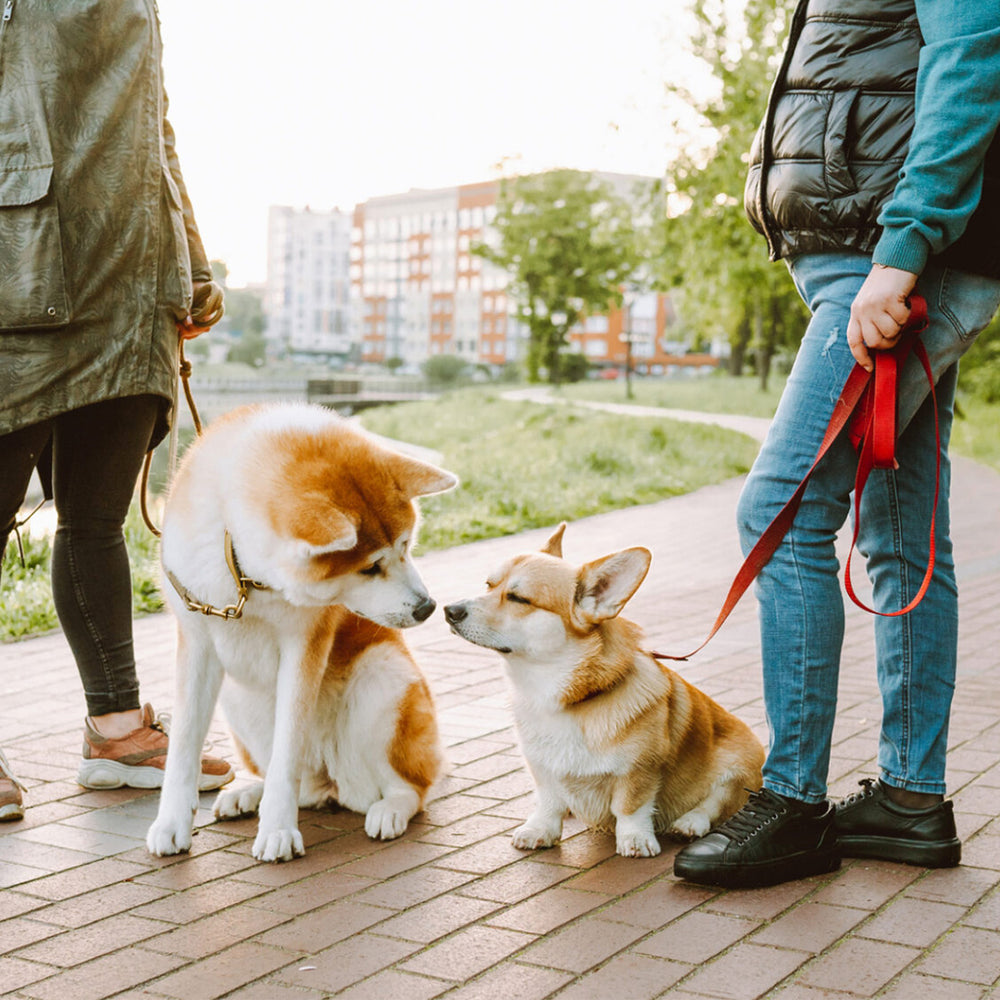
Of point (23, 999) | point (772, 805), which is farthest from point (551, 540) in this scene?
point (23, 999)

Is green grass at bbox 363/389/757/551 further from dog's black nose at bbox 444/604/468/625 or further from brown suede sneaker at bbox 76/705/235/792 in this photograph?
dog's black nose at bbox 444/604/468/625

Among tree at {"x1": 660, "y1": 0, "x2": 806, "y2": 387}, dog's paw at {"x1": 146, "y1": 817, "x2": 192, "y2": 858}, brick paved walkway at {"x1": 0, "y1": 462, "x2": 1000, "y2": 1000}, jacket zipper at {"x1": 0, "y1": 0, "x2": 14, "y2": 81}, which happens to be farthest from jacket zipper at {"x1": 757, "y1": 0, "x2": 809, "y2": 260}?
tree at {"x1": 660, "y1": 0, "x2": 806, "y2": 387}

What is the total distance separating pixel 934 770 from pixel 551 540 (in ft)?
4.09

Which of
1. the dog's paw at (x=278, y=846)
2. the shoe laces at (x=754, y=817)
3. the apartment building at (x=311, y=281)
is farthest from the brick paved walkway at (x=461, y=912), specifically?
the apartment building at (x=311, y=281)

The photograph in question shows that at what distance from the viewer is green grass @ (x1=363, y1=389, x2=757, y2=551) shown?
1153cm

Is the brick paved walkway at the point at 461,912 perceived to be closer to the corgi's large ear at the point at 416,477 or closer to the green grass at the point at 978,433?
the corgi's large ear at the point at 416,477

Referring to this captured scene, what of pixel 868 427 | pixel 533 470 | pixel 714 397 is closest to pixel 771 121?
pixel 868 427

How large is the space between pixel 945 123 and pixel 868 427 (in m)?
0.71

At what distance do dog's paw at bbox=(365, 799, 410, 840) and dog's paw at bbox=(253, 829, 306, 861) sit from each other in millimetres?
231

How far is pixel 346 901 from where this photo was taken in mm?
2893

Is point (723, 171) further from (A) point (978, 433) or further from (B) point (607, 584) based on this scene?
(B) point (607, 584)

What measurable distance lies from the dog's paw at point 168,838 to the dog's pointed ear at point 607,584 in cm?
119

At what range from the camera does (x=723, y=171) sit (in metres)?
24.1

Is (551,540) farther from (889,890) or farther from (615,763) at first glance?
(889,890)
